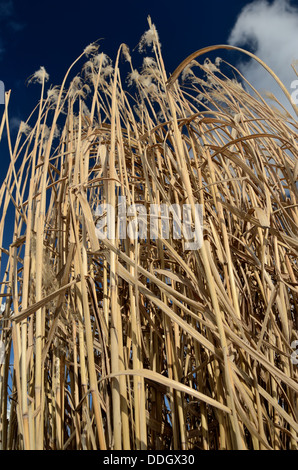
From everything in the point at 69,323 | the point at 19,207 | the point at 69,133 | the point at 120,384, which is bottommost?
the point at 120,384

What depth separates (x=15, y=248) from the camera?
76 cm

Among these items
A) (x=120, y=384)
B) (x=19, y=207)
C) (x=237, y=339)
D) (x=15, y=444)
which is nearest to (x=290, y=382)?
(x=237, y=339)

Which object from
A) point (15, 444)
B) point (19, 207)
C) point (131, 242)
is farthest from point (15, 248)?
point (15, 444)

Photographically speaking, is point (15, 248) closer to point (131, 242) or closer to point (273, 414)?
point (131, 242)

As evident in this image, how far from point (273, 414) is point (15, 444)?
18.2 inches

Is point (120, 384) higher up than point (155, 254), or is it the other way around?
point (155, 254)

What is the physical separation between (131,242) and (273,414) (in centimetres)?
35
